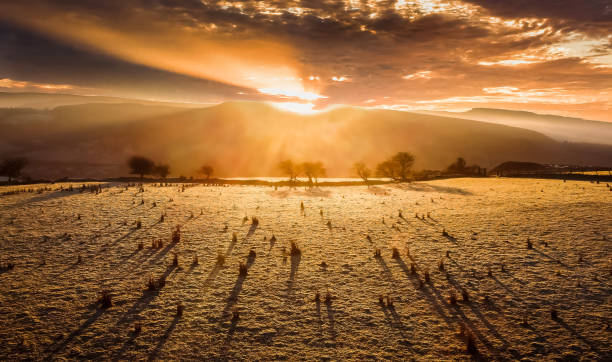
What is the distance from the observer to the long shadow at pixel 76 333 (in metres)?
6.98

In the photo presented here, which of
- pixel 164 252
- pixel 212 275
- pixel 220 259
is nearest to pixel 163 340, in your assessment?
pixel 212 275

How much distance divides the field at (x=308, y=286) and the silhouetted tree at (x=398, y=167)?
122 feet

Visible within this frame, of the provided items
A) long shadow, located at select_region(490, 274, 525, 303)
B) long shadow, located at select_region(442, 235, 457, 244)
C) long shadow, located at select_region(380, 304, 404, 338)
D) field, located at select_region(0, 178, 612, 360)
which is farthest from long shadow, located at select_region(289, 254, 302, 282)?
long shadow, located at select_region(442, 235, 457, 244)

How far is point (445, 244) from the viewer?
14305 millimetres

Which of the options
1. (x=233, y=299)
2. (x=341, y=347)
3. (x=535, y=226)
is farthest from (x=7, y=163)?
(x=535, y=226)

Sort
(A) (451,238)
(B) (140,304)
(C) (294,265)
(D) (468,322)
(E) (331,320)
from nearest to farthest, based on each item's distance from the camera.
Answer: (D) (468,322) < (E) (331,320) < (B) (140,304) < (C) (294,265) < (A) (451,238)

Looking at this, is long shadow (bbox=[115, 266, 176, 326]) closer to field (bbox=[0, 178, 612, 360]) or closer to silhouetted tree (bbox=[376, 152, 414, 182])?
field (bbox=[0, 178, 612, 360])

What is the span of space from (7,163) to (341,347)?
77661 mm

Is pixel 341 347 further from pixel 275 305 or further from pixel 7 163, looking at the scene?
pixel 7 163

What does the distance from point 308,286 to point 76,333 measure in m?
7.34

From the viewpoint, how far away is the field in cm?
729

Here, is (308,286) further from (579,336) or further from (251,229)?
(579,336)

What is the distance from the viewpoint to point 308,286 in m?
10.4

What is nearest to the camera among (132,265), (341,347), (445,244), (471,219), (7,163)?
(341,347)
